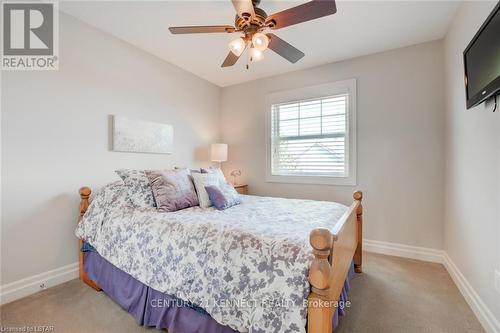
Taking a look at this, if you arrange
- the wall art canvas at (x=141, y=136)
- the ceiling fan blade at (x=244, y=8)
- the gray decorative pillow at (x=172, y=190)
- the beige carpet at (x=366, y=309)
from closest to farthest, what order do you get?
the ceiling fan blade at (x=244, y=8)
the beige carpet at (x=366, y=309)
the gray decorative pillow at (x=172, y=190)
the wall art canvas at (x=141, y=136)

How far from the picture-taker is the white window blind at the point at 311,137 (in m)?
3.15

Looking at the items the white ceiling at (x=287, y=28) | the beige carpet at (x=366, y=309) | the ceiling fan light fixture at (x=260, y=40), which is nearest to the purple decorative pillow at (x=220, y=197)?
the beige carpet at (x=366, y=309)

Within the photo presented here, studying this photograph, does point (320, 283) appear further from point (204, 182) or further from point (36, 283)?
point (36, 283)

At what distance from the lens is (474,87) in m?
1.65

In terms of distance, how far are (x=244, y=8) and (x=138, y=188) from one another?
1.70m

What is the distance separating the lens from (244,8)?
1493 mm

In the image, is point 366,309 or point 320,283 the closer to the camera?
point 320,283

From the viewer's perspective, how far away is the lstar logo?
1880 mm

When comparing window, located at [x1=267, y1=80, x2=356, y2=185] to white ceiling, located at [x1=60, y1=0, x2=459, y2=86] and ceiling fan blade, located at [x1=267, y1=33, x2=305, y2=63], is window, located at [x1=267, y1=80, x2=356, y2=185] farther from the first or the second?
ceiling fan blade, located at [x1=267, y1=33, x2=305, y2=63]

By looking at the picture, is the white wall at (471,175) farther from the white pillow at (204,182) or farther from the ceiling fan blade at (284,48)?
the white pillow at (204,182)

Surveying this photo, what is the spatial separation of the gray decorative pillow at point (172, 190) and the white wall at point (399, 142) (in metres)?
1.91

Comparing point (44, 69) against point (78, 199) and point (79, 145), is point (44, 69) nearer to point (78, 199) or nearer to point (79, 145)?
point (79, 145)

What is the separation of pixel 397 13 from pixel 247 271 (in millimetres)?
2647

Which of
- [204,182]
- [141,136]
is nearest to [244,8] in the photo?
[204,182]
